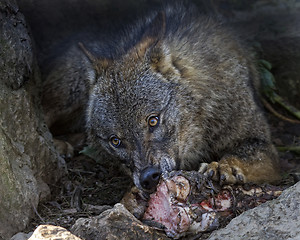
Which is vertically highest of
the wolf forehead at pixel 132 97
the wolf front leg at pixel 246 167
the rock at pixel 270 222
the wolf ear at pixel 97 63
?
the wolf ear at pixel 97 63

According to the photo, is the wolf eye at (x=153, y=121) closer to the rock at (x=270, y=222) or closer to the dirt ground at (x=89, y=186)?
the dirt ground at (x=89, y=186)

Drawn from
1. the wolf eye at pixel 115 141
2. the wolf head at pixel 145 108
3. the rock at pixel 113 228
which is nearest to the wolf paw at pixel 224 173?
the wolf head at pixel 145 108

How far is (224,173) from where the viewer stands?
399 cm

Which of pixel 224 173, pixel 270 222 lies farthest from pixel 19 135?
pixel 270 222

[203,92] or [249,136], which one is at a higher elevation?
[203,92]

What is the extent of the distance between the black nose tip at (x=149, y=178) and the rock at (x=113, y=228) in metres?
0.52

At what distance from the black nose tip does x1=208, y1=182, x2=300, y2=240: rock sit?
662mm

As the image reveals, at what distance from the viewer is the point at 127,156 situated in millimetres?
4184

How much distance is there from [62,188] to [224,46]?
7.53 feet

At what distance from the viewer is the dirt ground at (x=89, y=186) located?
13.2ft

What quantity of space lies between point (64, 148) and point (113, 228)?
8.77ft

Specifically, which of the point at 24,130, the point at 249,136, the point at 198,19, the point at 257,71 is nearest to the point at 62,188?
the point at 24,130

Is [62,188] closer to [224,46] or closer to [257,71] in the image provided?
[224,46]

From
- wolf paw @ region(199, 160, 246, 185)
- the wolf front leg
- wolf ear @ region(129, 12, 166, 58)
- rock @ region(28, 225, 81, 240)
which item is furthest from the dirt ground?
wolf ear @ region(129, 12, 166, 58)
